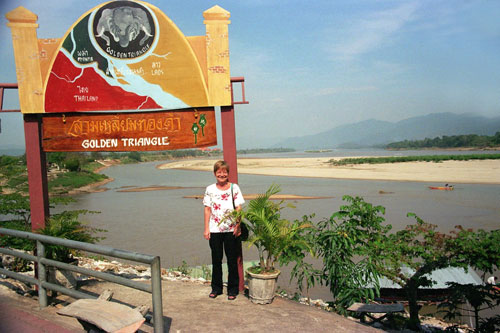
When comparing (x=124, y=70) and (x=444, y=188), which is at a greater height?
(x=124, y=70)

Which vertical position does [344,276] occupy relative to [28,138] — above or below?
below

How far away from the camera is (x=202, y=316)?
433cm

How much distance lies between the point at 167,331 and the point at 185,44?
3.90 meters

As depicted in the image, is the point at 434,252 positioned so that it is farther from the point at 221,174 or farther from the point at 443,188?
the point at 443,188

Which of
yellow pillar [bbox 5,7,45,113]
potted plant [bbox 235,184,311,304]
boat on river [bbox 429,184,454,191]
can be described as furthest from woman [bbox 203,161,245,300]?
boat on river [bbox 429,184,454,191]

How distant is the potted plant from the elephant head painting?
3030 mm

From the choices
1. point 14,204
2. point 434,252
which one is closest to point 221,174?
point 434,252

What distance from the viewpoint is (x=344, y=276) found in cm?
516

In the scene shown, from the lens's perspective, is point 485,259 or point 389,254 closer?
point 485,259

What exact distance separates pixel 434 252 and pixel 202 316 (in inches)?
132

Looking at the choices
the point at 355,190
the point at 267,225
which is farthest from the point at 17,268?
the point at 355,190

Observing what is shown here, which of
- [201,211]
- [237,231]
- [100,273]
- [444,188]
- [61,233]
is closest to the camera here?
[100,273]

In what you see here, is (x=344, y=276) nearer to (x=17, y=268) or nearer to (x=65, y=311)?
(x=65, y=311)

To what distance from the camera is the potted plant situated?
4.80m
